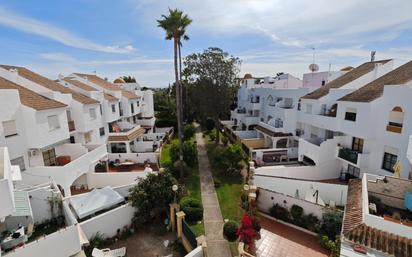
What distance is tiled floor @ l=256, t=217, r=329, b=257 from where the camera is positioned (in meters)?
15.1

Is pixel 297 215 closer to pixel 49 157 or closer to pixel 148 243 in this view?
pixel 148 243

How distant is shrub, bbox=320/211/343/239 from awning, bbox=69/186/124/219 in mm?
15303

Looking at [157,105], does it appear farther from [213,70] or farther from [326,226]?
[326,226]

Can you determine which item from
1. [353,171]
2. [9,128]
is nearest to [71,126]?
[9,128]

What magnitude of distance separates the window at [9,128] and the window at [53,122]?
2.66 m

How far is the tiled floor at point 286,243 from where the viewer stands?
15062 mm

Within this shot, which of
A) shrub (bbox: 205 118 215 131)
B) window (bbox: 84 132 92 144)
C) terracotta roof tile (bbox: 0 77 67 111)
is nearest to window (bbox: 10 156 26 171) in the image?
terracotta roof tile (bbox: 0 77 67 111)

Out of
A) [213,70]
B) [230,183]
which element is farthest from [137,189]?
[213,70]

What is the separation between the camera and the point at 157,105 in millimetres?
60031

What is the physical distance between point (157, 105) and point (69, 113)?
34.7m

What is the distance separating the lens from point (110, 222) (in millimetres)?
16859

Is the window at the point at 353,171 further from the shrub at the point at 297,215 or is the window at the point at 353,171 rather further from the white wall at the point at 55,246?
the white wall at the point at 55,246

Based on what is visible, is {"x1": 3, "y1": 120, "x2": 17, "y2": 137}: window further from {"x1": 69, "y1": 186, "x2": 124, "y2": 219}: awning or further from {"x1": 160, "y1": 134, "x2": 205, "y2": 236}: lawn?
{"x1": 160, "y1": 134, "x2": 205, "y2": 236}: lawn

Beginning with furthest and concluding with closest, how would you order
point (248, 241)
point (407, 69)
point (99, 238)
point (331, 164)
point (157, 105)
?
point (157, 105) < point (331, 164) < point (407, 69) < point (99, 238) < point (248, 241)
